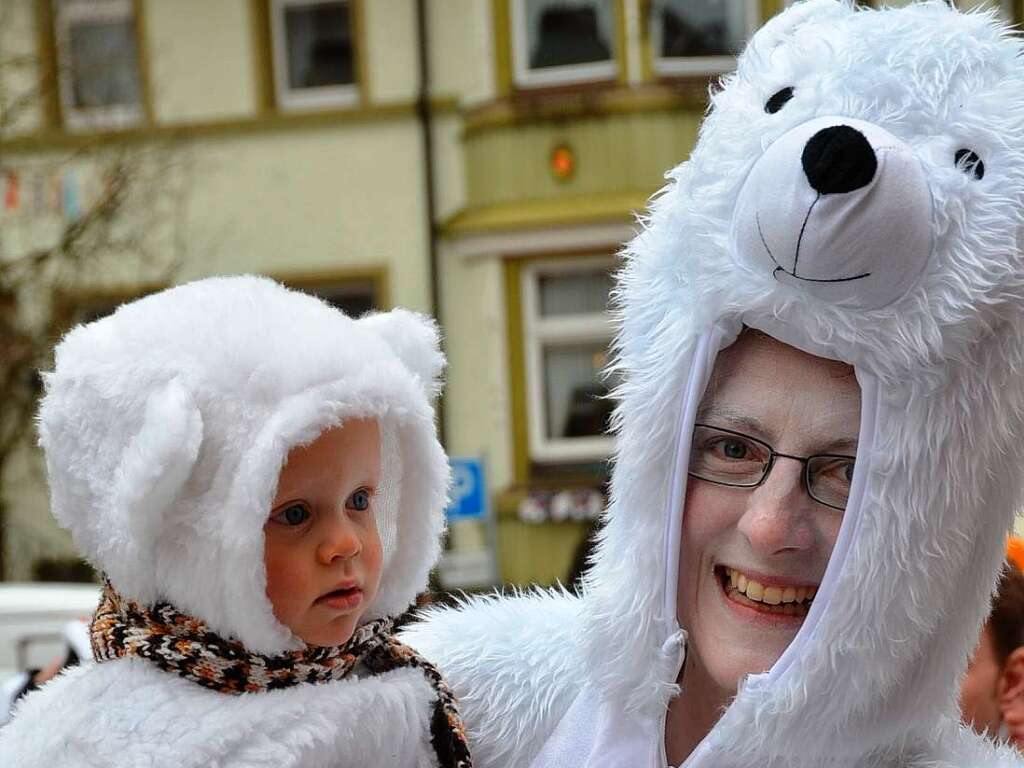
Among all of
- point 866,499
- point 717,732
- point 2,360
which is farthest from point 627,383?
point 2,360

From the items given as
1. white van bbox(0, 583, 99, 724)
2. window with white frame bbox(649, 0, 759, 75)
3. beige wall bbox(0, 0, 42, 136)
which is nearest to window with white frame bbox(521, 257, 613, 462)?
window with white frame bbox(649, 0, 759, 75)

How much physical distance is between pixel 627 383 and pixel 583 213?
8.44 meters

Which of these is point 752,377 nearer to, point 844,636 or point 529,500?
point 844,636

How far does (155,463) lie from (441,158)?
9500 mm

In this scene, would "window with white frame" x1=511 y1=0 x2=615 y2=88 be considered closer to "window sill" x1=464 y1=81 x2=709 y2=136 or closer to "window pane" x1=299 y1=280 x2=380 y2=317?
"window sill" x1=464 y1=81 x2=709 y2=136

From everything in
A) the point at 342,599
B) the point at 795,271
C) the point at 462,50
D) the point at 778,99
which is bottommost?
the point at 342,599

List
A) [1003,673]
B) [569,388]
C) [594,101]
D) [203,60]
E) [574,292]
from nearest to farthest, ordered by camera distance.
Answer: [1003,673] → [594,101] → [574,292] → [569,388] → [203,60]

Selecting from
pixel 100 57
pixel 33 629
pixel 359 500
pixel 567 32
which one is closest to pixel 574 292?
pixel 567 32

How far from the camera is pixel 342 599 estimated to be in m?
1.93

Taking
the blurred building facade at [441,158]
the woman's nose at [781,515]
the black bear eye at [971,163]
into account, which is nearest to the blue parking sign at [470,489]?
the blurred building facade at [441,158]

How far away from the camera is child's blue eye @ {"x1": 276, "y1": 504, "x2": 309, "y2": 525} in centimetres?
192

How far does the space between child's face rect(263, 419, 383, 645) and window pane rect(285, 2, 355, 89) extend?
9825mm

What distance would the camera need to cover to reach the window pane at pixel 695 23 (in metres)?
10.6

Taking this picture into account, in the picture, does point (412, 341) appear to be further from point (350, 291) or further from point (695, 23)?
point (350, 291)
